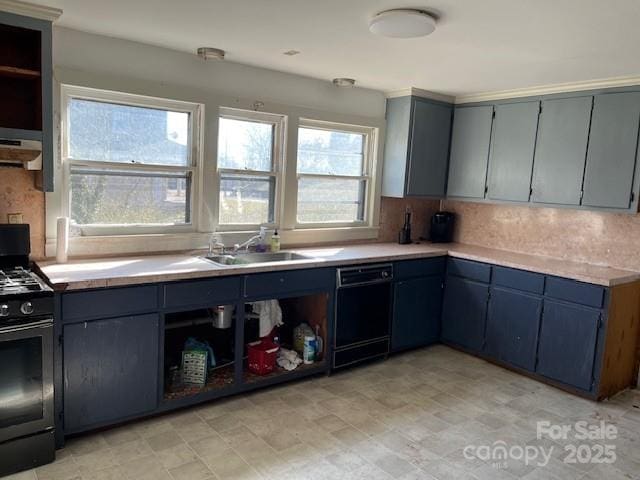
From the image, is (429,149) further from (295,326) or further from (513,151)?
(295,326)

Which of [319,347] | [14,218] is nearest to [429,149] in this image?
[319,347]

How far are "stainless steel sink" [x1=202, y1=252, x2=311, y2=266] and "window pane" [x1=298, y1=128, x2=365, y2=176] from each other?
→ 770 millimetres

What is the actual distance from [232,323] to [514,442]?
1975 mm

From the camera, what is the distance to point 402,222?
4.80m

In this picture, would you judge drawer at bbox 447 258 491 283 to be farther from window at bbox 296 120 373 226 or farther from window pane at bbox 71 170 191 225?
window pane at bbox 71 170 191 225

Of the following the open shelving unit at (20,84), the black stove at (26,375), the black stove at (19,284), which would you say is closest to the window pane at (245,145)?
the open shelving unit at (20,84)

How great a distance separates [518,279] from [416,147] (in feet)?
4.81

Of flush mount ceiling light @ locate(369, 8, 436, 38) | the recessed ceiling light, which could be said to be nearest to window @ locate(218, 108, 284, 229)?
the recessed ceiling light

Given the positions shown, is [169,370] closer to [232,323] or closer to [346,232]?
[232,323]

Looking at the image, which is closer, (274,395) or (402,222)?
(274,395)

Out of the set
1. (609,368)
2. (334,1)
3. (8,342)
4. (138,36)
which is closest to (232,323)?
(8,342)

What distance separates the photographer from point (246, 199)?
3.83m

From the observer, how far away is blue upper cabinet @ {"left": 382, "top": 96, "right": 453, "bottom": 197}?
432 cm

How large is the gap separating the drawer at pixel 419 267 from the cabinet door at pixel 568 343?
952mm
